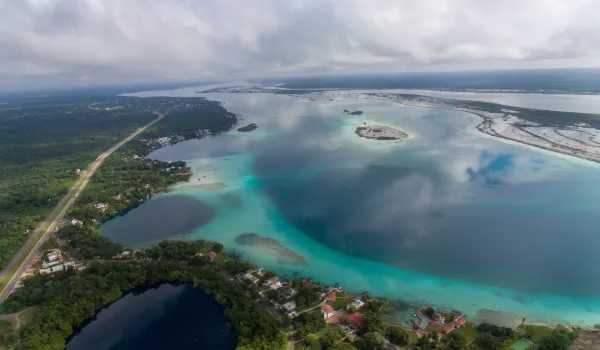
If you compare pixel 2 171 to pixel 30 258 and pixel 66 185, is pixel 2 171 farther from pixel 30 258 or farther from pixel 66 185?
pixel 30 258

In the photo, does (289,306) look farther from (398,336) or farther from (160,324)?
(160,324)

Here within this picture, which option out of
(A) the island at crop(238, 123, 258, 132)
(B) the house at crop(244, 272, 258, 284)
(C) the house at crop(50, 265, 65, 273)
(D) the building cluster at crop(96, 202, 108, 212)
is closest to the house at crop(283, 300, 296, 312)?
(B) the house at crop(244, 272, 258, 284)

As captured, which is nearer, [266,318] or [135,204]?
[266,318]

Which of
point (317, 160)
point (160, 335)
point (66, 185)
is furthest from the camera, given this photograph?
point (317, 160)

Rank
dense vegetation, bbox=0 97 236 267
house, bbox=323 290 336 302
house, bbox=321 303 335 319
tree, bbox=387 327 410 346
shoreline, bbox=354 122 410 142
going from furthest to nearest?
shoreline, bbox=354 122 410 142
dense vegetation, bbox=0 97 236 267
house, bbox=323 290 336 302
house, bbox=321 303 335 319
tree, bbox=387 327 410 346

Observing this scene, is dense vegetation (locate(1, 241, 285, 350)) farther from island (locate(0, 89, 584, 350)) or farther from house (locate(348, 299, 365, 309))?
house (locate(348, 299, 365, 309))

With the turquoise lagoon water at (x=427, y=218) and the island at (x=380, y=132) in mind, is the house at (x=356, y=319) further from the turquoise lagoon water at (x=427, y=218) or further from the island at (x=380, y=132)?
the island at (x=380, y=132)

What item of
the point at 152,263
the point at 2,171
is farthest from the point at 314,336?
the point at 2,171
